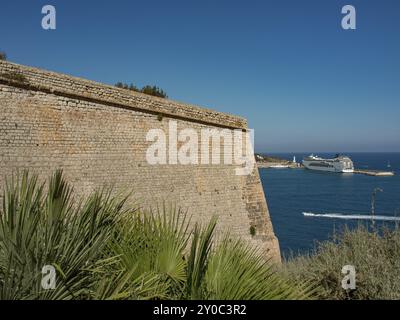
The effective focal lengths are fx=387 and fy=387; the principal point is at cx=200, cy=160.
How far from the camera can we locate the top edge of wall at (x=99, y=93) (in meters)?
7.77

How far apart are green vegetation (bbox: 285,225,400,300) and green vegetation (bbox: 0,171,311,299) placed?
53.9 inches

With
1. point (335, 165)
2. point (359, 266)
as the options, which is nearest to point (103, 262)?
point (359, 266)

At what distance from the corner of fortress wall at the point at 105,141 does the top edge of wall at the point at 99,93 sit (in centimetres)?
2

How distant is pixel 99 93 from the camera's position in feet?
31.0

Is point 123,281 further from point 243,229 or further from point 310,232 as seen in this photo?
point 310,232

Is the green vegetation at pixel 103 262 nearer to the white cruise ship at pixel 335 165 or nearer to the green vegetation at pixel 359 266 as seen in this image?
the green vegetation at pixel 359 266

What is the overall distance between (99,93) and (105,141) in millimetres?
1182

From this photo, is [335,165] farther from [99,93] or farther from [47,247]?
[47,247]

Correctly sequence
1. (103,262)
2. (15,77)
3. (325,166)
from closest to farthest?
(103,262) < (15,77) < (325,166)

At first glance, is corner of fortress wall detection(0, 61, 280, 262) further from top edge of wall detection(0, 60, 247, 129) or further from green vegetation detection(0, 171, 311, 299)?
green vegetation detection(0, 171, 311, 299)

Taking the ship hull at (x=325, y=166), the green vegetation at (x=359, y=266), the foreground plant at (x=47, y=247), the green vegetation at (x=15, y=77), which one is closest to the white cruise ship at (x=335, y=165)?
the ship hull at (x=325, y=166)

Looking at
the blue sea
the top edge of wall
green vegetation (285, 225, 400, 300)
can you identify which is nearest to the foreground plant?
green vegetation (285, 225, 400, 300)
